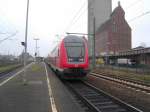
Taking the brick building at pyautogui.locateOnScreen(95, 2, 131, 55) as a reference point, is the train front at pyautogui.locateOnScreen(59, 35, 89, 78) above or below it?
below

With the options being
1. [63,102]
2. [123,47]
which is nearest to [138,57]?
[123,47]

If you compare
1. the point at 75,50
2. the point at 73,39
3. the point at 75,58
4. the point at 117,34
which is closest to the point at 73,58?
the point at 75,58

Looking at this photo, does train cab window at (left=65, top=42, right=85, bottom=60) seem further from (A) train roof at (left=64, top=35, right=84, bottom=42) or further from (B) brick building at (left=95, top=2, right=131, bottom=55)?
(B) brick building at (left=95, top=2, right=131, bottom=55)

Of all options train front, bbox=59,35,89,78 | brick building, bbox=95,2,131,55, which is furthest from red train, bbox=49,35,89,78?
brick building, bbox=95,2,131,55

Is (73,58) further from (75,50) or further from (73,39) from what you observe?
(73,39)

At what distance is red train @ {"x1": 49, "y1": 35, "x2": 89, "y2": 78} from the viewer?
2195 centimetres

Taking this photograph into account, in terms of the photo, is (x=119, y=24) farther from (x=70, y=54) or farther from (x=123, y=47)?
(x=70, y=54)

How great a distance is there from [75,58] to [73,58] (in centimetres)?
15

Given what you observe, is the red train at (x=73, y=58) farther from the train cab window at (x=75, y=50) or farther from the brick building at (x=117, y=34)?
the brick building at (x=117, y=34)

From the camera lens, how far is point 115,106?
1183 cm

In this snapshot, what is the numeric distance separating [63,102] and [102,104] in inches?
68.2

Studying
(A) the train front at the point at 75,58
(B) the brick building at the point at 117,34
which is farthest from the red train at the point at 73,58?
(B) the brick building at the point at 117,34

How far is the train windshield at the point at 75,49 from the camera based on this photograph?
74.3ft

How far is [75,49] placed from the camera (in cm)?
2292
